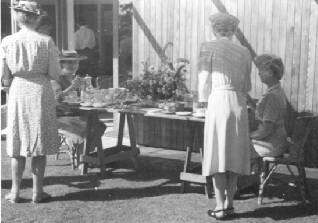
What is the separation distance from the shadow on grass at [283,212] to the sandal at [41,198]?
193 cm

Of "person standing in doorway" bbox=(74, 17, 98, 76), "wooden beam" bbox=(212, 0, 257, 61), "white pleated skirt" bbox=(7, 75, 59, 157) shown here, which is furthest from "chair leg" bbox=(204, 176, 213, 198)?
"person standing in doorway" bbox=(74, 17, 98, 76)

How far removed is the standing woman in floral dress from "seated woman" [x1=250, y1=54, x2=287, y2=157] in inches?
80.3

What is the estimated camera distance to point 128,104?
6379mm

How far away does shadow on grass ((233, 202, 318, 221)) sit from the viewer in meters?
5.07

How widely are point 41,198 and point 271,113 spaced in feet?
8.04

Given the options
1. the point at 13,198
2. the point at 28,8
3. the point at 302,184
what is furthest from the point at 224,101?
the point at 13,198

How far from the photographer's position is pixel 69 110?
6.76m

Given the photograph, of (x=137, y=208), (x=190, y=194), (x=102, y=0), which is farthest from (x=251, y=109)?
(x=102, y=0)

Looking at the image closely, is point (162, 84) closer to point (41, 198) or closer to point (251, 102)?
point (251, 102)

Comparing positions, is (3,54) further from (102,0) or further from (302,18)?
(102,0)

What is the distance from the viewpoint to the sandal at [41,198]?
5438 mm

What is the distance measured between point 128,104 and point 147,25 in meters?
1.88

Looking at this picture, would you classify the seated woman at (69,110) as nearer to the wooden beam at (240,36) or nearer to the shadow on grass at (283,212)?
the wooden beam at (240,36)

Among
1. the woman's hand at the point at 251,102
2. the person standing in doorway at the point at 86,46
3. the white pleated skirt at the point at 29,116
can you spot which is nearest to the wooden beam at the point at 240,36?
the woman's hand at the point at 251,102
